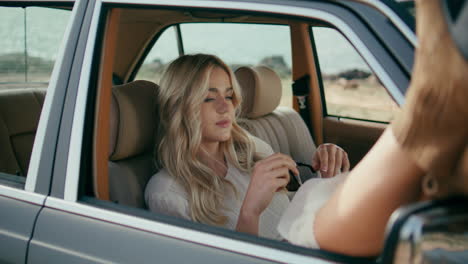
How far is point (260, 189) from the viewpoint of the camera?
1.97 metres

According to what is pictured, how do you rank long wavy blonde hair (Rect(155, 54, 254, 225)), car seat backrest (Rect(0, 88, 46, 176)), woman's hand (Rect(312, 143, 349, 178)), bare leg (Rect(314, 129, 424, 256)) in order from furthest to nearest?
1. car seat backrest (Rect(0, 88, 46, 176))
2. woman's hand (Rect(312, 143, 349, 178))
3. long wavy blonde hair (Rect(155, 54, 254, 225))
4. bare leg (Rect(314, 129, 424, 256))

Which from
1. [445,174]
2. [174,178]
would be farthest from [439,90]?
[174,178]

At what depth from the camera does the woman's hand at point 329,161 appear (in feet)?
8.72

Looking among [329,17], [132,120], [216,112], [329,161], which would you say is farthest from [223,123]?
[329,17]

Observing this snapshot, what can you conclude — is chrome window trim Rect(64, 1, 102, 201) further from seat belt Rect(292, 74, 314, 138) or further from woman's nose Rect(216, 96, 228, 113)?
seat belt Rect(292, 74, 314, 138)

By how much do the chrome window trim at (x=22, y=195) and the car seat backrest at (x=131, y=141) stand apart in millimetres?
307

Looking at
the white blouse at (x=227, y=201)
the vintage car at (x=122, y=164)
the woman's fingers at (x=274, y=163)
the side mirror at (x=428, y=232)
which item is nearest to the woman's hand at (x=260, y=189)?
the woman's fingers at (x=274, y=163)

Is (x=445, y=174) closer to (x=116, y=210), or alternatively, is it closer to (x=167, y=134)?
(x=116, y=210)

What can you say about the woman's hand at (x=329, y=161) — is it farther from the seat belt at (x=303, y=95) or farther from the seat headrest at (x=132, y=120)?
the seat belt at (x=303, y=95)

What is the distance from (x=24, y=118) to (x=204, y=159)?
135cm

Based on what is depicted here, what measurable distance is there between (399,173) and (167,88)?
1624 mm

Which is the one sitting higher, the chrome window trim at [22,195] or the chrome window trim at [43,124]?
the chrome window trim at [43,124]

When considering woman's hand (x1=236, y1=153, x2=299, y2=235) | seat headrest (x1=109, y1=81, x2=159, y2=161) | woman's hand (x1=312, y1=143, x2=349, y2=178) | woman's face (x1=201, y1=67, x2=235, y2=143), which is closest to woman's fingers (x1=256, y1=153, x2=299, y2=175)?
woman's hand (x1=236, y1=153, x2=299, y2=235)

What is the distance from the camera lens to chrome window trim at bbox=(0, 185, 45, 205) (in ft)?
5.37
